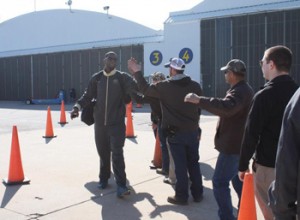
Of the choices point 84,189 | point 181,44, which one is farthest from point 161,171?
point 181,44

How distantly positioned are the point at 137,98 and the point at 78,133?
6.53 metres

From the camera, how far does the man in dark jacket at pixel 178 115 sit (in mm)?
4969

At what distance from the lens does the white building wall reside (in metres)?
22.6

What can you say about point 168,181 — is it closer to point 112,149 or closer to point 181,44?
point 112,149

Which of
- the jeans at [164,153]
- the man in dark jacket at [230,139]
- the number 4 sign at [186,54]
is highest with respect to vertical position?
the number 4 sign at [186,54]

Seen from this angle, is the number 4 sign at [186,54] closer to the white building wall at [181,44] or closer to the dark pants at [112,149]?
the white building wall at [181,44]

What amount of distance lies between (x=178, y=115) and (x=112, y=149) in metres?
1.06

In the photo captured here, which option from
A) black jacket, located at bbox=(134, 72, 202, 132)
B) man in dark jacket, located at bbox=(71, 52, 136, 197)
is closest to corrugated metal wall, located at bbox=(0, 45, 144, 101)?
man in dark jacket, located at bbox=(71, 52, 136, 197)

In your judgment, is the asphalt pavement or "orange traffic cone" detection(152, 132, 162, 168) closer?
the asphalt pavement

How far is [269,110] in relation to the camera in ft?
9.87

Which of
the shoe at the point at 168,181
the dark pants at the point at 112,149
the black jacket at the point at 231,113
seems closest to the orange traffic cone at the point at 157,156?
the shoe at the point at 168,181

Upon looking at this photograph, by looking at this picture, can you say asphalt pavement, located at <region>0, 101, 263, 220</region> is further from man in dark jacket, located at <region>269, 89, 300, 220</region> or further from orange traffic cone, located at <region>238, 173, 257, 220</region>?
man in dark jacket, located at <region>269, 89, 300, 220</region>

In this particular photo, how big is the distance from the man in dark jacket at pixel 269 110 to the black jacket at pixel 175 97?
1.89m

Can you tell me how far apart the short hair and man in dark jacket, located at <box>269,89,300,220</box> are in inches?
35.6
